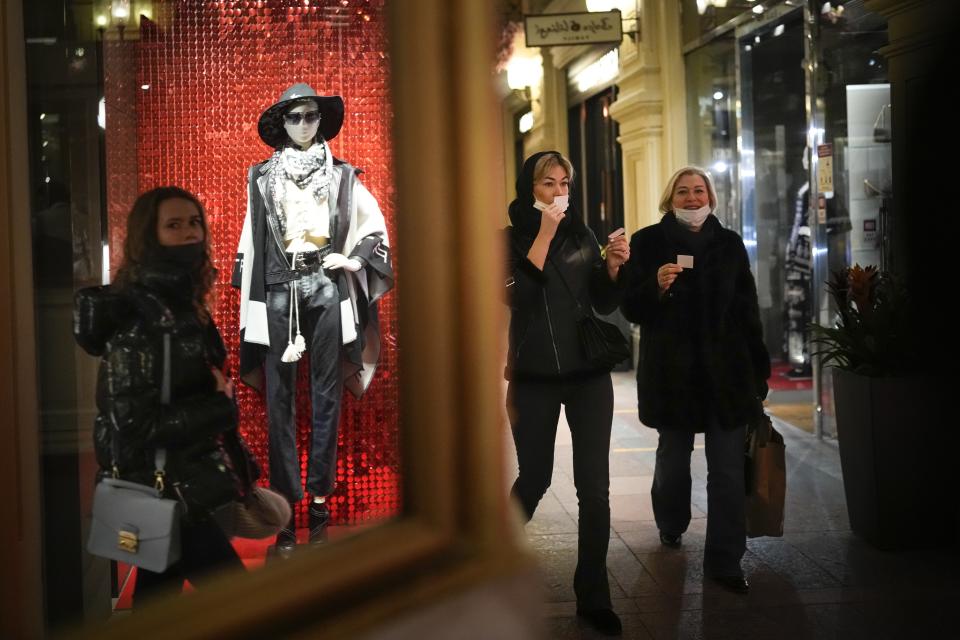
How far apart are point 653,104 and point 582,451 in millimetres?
7039

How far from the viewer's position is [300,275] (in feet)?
10.5

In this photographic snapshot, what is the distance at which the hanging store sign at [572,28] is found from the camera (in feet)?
27.8

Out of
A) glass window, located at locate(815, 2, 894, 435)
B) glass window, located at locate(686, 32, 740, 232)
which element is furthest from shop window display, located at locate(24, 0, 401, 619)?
glass window, located at locate(686, 32, 740, 232)

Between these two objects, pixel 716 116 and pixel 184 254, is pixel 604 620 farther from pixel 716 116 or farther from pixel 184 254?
pixel 716 116

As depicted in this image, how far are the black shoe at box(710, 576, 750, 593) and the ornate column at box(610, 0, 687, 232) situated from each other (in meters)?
6.20

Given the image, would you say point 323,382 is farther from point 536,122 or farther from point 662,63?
point 536,122

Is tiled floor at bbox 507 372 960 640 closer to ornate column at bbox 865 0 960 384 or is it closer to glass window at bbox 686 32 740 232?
ornate column at bbox 865 0 960 384

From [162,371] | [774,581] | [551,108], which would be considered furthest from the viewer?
[551,108]

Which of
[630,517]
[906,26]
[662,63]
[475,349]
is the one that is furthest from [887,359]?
[662,63]

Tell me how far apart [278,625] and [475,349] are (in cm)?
32

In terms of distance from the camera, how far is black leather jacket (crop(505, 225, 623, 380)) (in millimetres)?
3559

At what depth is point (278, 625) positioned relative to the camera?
983 millimetres

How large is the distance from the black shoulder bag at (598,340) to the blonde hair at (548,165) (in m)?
0.32

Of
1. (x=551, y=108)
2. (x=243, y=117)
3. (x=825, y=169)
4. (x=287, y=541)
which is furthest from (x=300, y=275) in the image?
(x=551, y=108)
